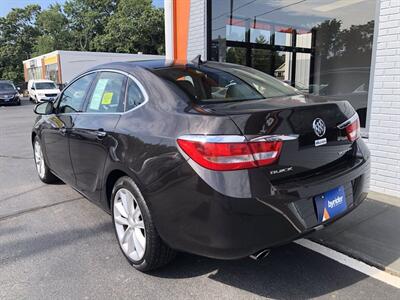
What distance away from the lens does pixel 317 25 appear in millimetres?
9641

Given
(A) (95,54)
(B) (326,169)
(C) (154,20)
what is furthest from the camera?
(C) (154,20)

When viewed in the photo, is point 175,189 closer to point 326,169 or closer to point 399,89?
point 326,169

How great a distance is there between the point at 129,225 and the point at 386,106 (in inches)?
130

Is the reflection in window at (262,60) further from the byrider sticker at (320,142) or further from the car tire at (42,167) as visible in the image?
the byrider sticker at (320,142)

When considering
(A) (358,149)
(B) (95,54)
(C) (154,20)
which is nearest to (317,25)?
(A) (358,149)

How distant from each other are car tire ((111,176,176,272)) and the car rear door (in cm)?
34

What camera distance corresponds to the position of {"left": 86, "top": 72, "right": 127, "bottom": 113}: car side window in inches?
134

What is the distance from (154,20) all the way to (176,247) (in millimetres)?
52208

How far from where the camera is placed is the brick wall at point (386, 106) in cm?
448

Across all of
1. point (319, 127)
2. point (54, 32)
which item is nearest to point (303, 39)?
point (319, 127)

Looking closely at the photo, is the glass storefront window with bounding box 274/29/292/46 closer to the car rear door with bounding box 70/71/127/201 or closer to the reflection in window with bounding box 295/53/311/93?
the reflection in window with bounding box 295/53/311/93

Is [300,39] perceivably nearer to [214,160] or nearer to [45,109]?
[45,109]

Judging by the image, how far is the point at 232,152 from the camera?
236 cm

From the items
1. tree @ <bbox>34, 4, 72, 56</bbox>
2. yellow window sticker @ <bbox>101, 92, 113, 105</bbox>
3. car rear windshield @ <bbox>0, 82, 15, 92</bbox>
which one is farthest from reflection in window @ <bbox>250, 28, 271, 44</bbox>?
tree @ <bbox>34, 4, 72, 56</bbox>
